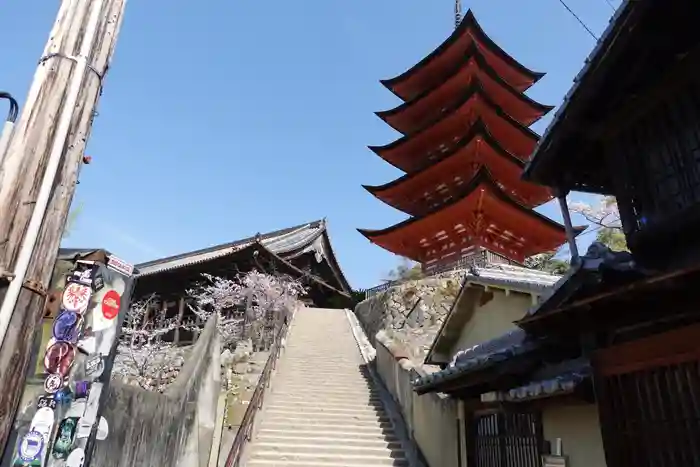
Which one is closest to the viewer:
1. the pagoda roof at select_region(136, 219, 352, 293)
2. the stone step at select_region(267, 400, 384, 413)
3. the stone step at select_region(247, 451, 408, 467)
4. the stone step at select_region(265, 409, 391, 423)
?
the stone step at select_region(247, 451, 408, 467)

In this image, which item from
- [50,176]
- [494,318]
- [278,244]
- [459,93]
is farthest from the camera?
[278,244]

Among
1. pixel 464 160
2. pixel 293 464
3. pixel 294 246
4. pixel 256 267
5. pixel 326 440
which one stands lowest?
pixel 293 464

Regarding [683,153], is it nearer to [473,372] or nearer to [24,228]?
[473,372]

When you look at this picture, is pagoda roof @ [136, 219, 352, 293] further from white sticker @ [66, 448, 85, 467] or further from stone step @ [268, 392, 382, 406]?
white sticker @ [66, 448, 85, 467]

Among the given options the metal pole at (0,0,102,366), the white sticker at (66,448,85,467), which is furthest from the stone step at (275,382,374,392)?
the metal pole at (0,0,102,366)

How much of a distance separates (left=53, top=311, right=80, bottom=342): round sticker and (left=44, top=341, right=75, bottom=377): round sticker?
0.04m

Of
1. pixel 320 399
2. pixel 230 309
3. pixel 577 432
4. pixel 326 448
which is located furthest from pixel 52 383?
pixel 230 309

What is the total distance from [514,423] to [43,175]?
5.80m

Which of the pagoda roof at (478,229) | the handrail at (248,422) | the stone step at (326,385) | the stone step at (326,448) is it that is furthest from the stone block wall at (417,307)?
the stone step at (326,448)

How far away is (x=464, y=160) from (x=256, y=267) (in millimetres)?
11108

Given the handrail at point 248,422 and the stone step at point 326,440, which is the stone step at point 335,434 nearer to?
the stone step at point 326,440

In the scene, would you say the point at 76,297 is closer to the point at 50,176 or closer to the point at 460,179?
the point at 50,176

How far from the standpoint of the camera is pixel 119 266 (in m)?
3.83

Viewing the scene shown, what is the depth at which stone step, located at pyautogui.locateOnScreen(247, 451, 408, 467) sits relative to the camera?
8539 millimetres
